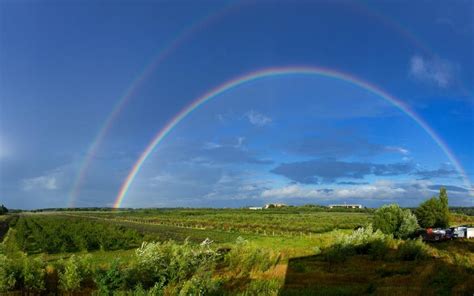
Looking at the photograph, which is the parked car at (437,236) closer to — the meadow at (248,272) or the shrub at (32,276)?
the meadow at (248,272)

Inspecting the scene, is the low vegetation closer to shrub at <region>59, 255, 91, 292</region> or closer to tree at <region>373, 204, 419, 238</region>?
shrub at <region>59, 255, 91, 292</region>

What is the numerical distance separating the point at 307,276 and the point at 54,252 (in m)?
28.6

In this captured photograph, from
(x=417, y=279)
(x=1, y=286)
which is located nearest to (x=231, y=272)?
(x=417, y=279)

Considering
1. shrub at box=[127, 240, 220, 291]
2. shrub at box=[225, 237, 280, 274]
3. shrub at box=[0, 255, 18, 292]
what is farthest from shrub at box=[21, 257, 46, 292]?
shrub at box=[225, 237, 280, 274]

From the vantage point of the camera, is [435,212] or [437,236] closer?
[437,236]

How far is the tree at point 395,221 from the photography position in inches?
1896

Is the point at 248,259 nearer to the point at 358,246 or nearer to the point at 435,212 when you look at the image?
the point at 358,246

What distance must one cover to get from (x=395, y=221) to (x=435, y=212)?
20343 mm

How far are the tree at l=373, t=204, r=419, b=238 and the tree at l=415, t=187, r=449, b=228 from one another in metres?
16.4

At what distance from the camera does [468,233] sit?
159 feet

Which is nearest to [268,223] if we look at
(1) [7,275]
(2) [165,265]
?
(2) [165,265]

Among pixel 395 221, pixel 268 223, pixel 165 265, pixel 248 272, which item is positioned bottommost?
pixel 268 223

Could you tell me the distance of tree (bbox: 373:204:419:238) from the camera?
4816 cm

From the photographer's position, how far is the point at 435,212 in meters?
65.2
